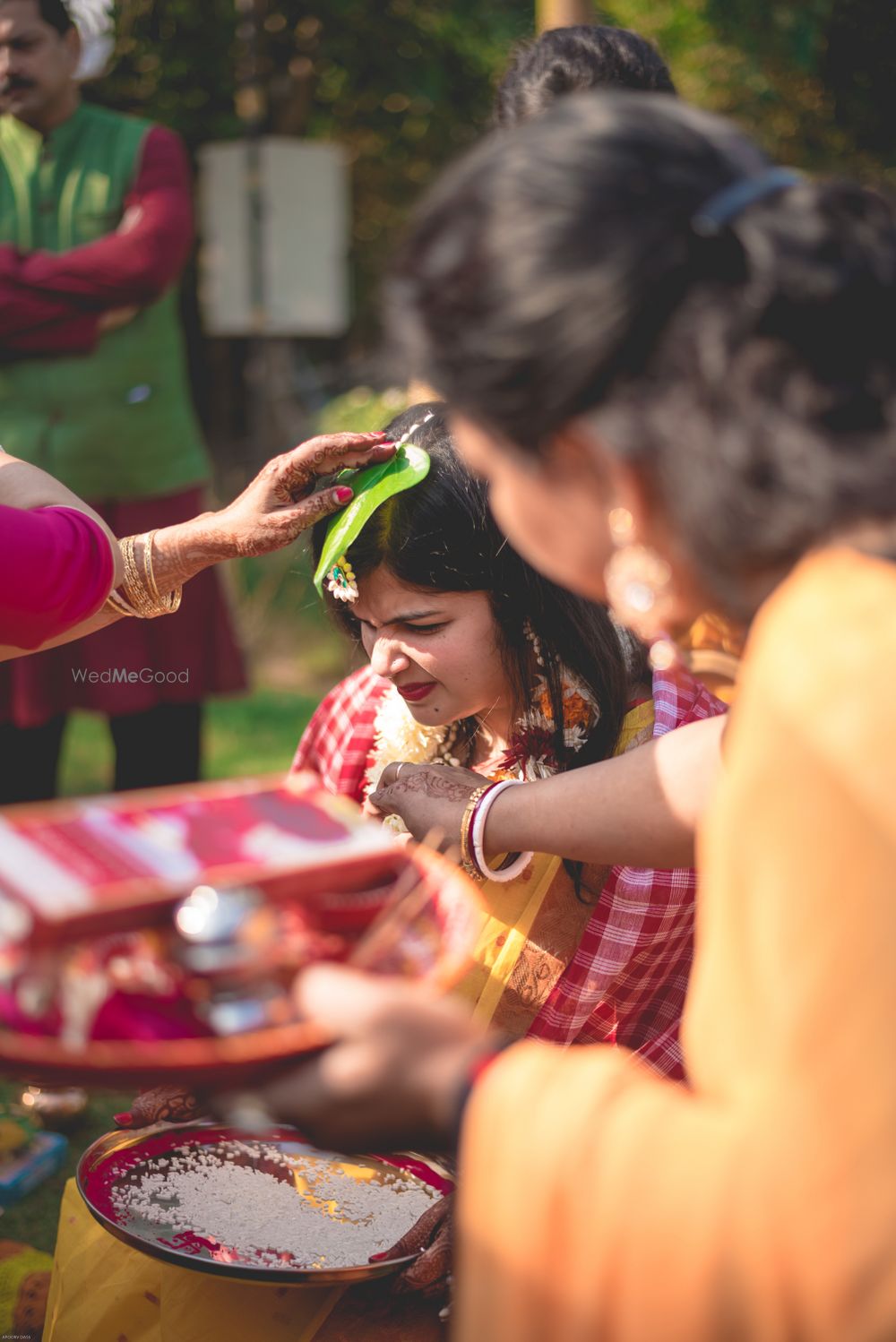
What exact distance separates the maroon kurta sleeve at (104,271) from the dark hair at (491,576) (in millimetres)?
1803

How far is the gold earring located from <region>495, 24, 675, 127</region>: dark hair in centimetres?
206

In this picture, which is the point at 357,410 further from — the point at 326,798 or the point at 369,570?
the point at 326,798

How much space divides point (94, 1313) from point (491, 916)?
2.94 feet

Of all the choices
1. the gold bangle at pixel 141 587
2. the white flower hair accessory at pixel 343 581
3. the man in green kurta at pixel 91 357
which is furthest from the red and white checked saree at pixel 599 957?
the man in green kurta at pixel 91 357

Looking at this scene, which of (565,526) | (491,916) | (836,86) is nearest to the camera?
(565,526)

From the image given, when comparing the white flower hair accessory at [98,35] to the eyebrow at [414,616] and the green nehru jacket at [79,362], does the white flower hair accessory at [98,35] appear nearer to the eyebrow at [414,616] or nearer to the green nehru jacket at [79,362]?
the green nehru jacket at [79,362]

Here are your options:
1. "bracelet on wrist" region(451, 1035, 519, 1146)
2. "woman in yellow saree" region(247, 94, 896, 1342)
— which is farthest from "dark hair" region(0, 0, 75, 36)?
"bracelet on wrist" region(451, 1035, 519, 1146)

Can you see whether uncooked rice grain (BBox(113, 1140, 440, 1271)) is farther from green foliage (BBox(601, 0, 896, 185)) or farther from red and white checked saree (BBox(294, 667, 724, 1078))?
green foliage (BBox(601, 0, 896, 185))

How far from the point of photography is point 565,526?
1.31m

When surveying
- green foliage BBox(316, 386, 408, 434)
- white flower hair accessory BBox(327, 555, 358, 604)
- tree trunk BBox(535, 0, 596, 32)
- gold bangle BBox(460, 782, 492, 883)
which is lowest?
green foliage BBox(316, 386, 408, 434)

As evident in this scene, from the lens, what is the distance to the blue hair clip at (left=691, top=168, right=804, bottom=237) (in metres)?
1.19

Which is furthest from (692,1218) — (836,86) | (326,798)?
(836,86)

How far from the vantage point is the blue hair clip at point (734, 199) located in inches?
46.9

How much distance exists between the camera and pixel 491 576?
93.2 inches
